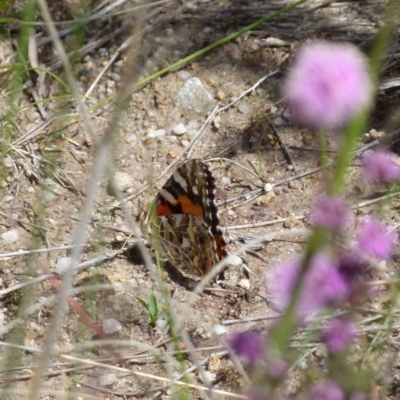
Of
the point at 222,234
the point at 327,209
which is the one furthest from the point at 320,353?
the point at 327,209

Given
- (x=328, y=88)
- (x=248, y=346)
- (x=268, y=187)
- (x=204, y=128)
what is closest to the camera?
(x=328, y=88)

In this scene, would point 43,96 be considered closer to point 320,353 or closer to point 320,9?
point 320,9

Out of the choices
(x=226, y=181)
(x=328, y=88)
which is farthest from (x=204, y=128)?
(x=328, y=88)

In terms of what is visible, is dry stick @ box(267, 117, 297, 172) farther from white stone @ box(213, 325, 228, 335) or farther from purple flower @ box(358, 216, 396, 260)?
purple flower @ box(358, 216, 396, 260)

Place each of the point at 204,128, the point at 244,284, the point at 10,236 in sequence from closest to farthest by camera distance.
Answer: the point at 244,284 < the point at 10,236 < the point at 204,128

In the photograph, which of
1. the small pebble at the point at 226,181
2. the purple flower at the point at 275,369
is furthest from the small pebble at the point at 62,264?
the purple flower at the point at 275,369

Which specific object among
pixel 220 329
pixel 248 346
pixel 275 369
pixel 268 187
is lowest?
pixel 220 329

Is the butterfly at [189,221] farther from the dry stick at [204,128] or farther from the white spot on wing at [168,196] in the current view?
the dry stick at [204,128]

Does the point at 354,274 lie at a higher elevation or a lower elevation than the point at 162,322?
higher

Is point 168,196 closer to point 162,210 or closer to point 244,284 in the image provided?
point 162,210
